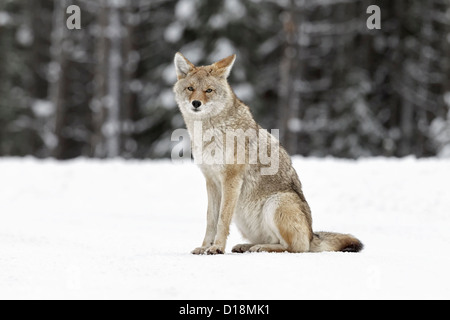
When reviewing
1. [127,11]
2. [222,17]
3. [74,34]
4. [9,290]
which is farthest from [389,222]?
[74,34]

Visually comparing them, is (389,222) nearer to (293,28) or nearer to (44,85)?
(293,28)

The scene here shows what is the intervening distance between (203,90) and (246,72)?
660 inches

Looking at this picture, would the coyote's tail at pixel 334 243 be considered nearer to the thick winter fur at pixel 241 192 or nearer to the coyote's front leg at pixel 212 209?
the thick winter fur at pixel 241 192

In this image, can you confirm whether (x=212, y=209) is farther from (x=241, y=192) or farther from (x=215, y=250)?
(x=215, y=250)

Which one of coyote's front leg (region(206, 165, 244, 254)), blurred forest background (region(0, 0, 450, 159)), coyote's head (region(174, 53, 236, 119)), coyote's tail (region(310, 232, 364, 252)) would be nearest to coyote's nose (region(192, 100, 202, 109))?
coyote's head (region(174, 53, 236, 119))

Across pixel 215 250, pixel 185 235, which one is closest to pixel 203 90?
pixel 215 250

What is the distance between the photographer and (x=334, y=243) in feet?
23.5

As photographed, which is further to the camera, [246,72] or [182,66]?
[246,72]

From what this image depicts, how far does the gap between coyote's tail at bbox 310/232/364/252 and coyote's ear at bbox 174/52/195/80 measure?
8.57ft

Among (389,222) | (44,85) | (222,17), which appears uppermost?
(222,17)

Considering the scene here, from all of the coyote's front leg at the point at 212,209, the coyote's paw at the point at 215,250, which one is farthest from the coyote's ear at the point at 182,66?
the coyote's paw at the point at 215,250

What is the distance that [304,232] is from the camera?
22.0 ft

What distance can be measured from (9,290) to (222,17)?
1891 cm

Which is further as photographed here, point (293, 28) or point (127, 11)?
point (127, 11)
